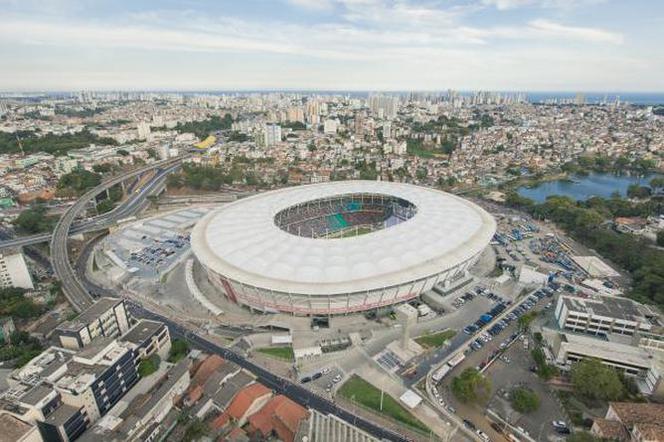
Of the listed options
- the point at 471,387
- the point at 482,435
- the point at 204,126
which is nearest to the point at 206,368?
the point at 471,387

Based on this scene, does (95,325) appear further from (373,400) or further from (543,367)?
(543,367)

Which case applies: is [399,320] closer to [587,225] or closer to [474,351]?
[474,351]

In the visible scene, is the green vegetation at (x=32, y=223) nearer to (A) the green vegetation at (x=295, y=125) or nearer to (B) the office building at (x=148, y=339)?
(B) the office building at (x=148, y=339)

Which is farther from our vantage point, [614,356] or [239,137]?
[239,137]

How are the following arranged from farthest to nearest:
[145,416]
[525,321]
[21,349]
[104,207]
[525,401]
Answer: [104,207] < [525,321] < [21,349] < [525,401] < [145,416]

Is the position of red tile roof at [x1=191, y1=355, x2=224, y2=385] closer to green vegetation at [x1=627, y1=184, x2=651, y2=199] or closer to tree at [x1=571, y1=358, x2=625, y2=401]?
tree at [x1=571, y1=358, x2=625, y2=401]

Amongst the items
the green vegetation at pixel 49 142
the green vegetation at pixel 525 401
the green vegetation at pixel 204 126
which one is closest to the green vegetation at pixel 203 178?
the green vegetation at pixel 49 142

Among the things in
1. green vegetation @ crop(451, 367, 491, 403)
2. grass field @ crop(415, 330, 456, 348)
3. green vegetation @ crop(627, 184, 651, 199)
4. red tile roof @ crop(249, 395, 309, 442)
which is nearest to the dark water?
green vegetation @ crop(627, 184, 651, 199)
